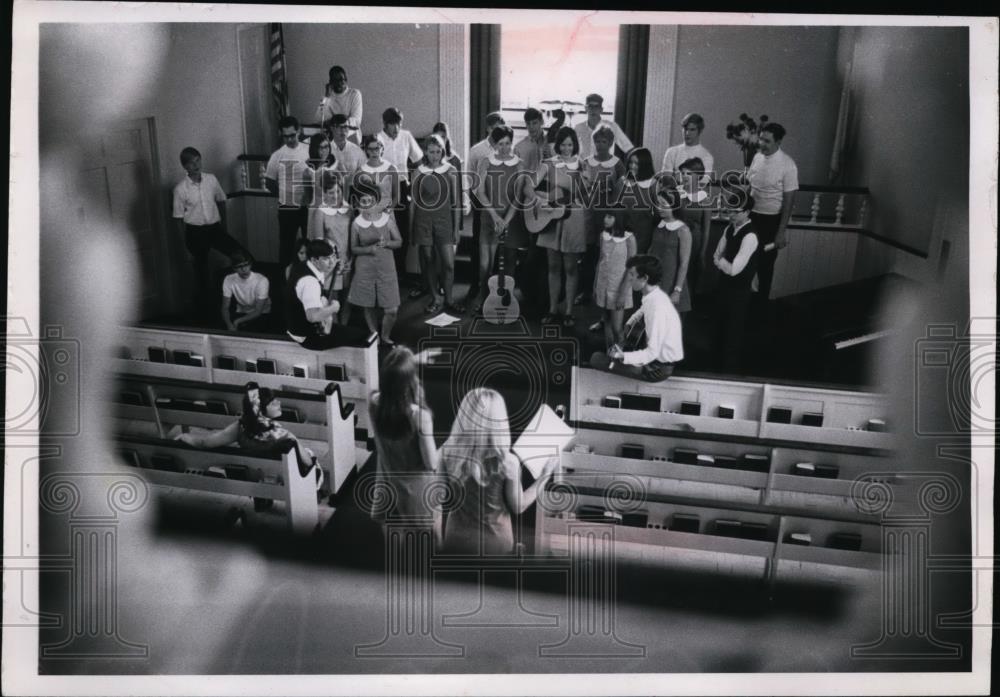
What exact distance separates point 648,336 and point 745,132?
0.88 m

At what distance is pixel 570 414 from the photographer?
3.84 meters

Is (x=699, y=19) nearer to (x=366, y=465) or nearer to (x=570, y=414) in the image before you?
(x=570, y=414)

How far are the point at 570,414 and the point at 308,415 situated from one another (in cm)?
106

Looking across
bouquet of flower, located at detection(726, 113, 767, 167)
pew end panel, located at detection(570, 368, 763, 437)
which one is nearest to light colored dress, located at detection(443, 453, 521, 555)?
pew end panel, located at detection(570, 368, 763, 437)

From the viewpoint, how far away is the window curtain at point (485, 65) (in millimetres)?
3744

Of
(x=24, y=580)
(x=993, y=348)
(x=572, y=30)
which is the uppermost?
(x=572, y=30)

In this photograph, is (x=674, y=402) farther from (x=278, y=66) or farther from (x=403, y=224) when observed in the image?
(x=278, y=66)

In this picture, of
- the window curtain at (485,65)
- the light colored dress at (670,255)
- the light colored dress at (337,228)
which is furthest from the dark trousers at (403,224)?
the light colored dress at (670,255)

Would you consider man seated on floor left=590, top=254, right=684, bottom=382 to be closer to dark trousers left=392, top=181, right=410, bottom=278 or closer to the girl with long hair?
the girl with long hair

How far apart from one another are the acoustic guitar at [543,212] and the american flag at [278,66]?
3.51ft

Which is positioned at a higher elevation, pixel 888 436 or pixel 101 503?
pixel 888 436

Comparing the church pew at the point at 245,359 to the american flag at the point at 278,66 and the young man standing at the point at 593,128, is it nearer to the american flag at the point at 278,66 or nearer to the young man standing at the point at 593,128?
the american flag at the point at 278,66

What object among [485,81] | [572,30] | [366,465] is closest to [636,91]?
[572,30]

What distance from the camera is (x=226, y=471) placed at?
3875mm
